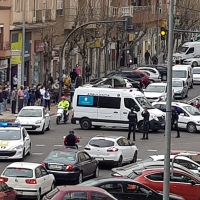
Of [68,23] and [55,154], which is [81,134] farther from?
[68,23]

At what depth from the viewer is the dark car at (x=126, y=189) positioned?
24.1 metres

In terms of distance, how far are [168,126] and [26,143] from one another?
1532 cm

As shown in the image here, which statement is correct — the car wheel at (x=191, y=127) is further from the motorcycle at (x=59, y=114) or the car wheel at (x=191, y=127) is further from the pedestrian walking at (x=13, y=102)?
the pedestrian walking at (x=13, y=102)

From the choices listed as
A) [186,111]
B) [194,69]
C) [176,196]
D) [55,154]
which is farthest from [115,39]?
[176,196]

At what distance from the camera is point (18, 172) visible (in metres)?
27.2

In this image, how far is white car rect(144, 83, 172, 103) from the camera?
183ft

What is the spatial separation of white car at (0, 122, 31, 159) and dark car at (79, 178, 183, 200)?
10740mm

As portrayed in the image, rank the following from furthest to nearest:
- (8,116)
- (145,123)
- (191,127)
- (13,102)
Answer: (13,102)
(8,116)
(191,127)
(145,123)

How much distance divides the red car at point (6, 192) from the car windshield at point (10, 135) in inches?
406

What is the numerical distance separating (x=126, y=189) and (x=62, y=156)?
6.74 meters

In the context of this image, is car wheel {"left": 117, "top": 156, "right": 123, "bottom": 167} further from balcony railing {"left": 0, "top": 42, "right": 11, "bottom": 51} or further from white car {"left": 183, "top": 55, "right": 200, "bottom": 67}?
white car {"left": 183, "top": 55, "right": 200, "bottom": 67}

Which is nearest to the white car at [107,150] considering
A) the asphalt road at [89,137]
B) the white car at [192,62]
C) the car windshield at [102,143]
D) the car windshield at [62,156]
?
the car windshield at [102,143]

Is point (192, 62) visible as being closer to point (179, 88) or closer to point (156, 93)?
point (179, 88)

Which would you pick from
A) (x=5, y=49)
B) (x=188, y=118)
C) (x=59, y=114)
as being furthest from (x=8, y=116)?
(x=5, y=49)
